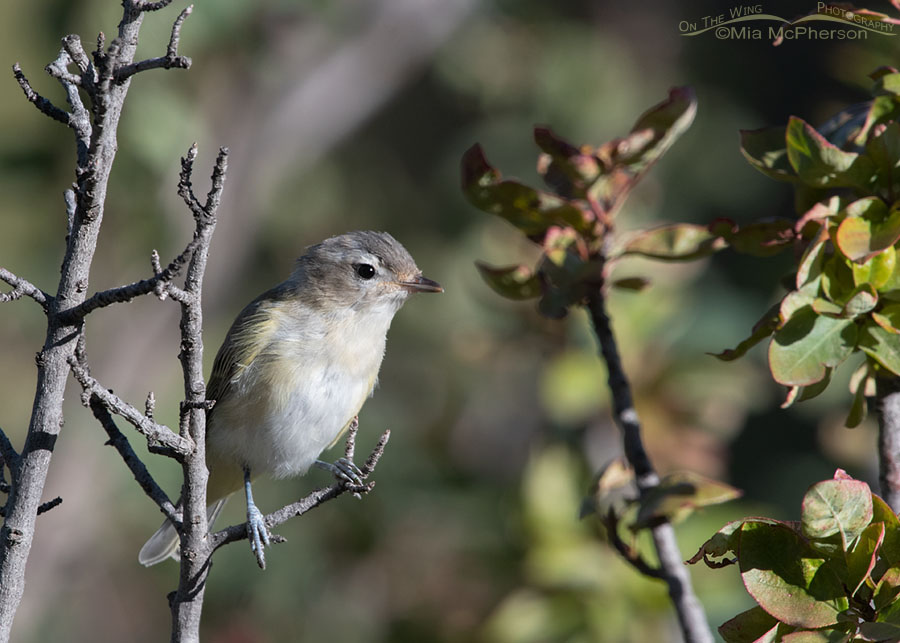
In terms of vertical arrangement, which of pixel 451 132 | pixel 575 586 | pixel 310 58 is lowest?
pixel 575 586

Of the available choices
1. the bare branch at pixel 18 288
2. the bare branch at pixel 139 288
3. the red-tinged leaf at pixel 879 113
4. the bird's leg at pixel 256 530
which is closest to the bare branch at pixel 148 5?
the bare branch at pixel 139 288

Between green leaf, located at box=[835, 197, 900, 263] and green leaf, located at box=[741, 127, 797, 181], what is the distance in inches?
9.1

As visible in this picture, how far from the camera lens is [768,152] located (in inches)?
71.8

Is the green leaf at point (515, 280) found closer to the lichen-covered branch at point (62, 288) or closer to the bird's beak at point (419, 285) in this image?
the lichen-covered branch at point (62, 288)

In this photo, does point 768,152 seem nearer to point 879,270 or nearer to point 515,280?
point 879,270

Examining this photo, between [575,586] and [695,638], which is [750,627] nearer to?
[695,638]

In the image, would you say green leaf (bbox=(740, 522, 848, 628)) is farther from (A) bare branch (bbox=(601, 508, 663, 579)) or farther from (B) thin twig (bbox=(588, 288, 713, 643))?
(A) bare branch (bbox=(601, 508, 663, 579))

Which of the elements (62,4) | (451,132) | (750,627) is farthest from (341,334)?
(451,132)

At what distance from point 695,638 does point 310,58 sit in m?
4.77

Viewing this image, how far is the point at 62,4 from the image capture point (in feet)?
16.1

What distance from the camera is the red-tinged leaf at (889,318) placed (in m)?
1.53

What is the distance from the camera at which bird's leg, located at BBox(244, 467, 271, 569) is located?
6.59 ft

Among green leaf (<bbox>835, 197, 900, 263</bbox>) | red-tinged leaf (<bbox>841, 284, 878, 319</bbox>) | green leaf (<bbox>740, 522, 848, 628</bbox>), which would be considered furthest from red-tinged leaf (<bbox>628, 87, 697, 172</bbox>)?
green leaf (<bbox>740, 522, 848, 628</bbox>)

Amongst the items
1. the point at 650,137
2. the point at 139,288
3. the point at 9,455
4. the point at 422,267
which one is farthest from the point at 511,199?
the point at 422,267
